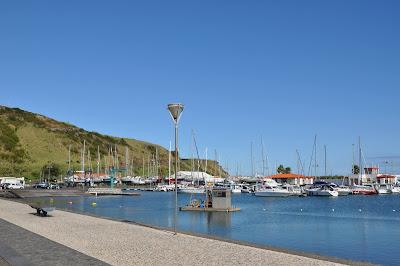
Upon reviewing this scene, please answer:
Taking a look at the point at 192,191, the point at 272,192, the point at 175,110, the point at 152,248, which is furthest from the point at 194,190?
the point at 152,248

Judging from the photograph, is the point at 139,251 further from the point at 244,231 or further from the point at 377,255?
the point at 244,231

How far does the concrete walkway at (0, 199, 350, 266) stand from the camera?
16234mm

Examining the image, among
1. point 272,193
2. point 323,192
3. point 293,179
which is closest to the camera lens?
point 272,193

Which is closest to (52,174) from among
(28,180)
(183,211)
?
(28,180)

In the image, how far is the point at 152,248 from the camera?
1923 centimetres

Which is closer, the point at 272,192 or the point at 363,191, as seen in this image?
the point at 272,192

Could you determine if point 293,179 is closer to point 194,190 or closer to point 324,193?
point 324,193

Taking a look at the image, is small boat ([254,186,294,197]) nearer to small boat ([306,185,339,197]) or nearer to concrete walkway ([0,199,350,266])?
small boat ([306,185,339,197])

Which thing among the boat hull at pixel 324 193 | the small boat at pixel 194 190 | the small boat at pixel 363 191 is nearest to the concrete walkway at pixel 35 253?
the small boat at pixel 194 190

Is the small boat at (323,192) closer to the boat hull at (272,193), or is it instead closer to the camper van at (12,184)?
the boat hull at (272,193)

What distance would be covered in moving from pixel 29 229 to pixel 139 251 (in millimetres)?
9835

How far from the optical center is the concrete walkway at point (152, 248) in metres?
16.2

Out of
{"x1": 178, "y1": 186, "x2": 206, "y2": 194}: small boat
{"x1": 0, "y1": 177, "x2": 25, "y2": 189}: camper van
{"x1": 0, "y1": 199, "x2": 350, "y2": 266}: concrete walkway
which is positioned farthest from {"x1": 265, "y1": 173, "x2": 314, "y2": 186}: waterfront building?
{"x1": 0, "y1": 199, "x2": 350, "y2": 266}: concrete walkway

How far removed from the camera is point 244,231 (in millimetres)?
36531
